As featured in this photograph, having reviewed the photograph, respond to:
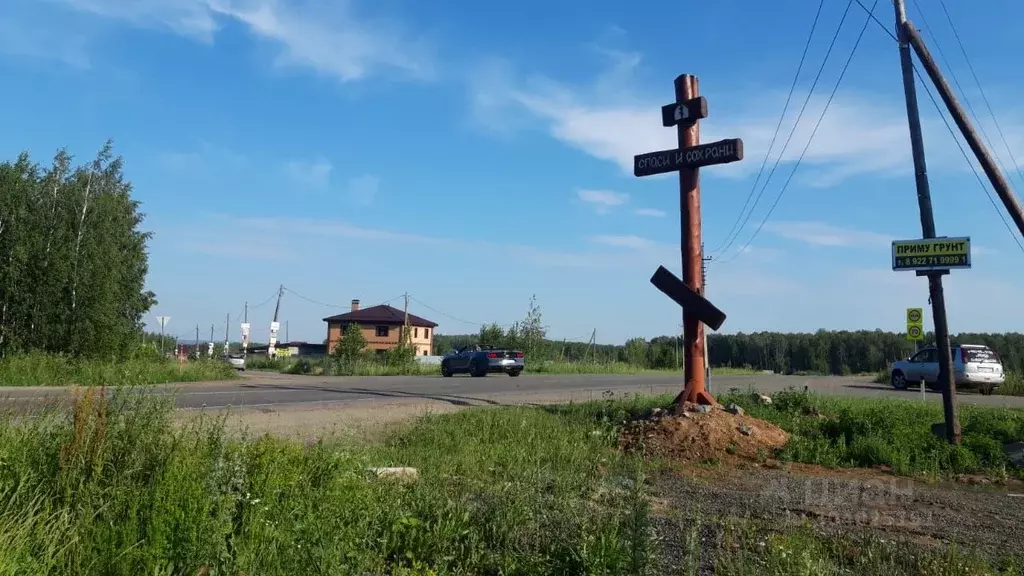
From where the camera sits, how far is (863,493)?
7.68 meters

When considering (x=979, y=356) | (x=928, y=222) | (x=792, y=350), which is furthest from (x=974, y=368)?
(x=792, y=350)

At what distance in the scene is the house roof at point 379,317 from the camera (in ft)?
256

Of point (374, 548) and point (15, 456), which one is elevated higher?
point (15, 456)

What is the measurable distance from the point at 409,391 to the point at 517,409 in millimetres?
6773

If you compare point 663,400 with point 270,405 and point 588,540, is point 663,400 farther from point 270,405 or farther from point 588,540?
point 588,540

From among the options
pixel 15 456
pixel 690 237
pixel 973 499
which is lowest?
pixel 973 499

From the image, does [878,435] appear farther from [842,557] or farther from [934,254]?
[842,557]

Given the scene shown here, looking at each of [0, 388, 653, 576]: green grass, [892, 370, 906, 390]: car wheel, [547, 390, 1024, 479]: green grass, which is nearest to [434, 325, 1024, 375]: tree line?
[892, 370, 906, 390]: car wheel

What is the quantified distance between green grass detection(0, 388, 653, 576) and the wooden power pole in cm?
459

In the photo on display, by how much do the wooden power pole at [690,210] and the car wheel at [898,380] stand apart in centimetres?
2061

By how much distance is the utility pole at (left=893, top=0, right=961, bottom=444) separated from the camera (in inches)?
424

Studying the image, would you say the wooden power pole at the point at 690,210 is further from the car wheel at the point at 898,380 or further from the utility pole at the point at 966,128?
the car wheel at the point at 898,380

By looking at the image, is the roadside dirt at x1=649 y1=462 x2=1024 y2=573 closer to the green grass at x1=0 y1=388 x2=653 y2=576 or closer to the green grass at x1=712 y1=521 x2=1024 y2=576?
the green grass at x1=712 y1=521 x2=1024 y2=576

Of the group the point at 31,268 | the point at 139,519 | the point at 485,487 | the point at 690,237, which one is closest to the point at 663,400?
the point at 690,237
